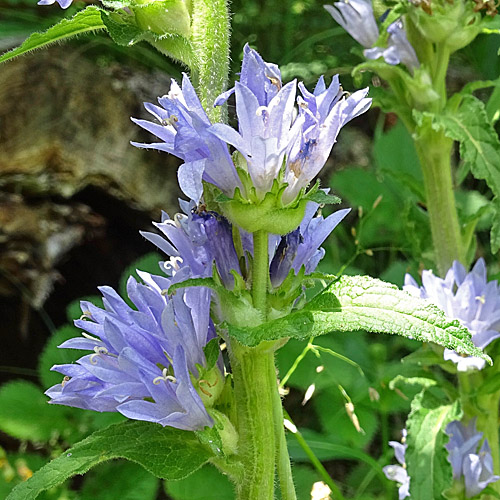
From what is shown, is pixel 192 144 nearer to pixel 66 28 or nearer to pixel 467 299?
pixel 66 28

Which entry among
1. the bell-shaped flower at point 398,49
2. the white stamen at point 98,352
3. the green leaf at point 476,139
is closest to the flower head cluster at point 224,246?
the white stamen at point 98,352

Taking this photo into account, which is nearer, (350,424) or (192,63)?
(192,63)

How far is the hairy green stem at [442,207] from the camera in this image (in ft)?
4.50

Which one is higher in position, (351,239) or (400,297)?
(400,297)

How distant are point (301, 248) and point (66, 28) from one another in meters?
0.36

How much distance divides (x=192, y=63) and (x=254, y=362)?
1.12 feet

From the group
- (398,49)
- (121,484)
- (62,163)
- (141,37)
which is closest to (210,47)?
(141,37)

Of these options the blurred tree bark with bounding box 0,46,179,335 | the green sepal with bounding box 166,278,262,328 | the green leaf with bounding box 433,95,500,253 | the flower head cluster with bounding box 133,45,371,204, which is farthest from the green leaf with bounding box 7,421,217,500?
the blurred tree bark with bounding box 0,46,179,335

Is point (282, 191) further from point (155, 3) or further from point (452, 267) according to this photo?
point (452, 267)

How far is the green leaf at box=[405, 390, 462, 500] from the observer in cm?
113

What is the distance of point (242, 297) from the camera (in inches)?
28.9

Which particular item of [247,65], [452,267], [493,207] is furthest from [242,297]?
[452,267]

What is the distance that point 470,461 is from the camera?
1.26 metres

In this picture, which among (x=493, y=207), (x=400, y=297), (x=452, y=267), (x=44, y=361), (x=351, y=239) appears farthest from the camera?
(x=351, y=239)
